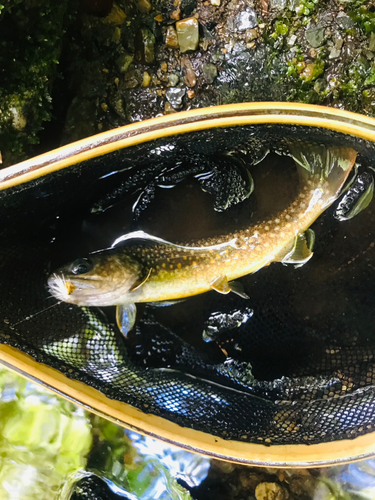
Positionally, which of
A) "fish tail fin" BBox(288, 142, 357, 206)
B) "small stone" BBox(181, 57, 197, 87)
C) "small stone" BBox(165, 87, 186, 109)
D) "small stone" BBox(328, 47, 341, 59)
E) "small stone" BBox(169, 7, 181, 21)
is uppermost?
"small stone" BBox(169, 7, 181, 21)

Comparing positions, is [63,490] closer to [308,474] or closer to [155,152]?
[308,474]

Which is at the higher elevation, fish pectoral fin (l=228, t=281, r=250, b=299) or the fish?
the fish

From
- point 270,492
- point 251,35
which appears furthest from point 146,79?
point 270,492

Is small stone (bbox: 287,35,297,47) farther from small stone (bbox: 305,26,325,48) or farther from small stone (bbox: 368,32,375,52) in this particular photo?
small stone (bbox: 368,32,375,52)


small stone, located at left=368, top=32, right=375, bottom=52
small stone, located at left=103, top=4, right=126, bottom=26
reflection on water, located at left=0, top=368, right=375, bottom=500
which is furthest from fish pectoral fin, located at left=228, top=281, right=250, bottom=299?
small stone, located at left=103, top=4, right=126, bottom=26

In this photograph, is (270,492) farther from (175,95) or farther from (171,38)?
(171,38)

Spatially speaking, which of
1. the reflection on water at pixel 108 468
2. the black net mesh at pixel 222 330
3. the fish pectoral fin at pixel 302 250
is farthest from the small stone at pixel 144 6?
the reflection on water at pixel 108 468

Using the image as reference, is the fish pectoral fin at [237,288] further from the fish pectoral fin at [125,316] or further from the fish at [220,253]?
the fish pectoral fin at [125,316]
